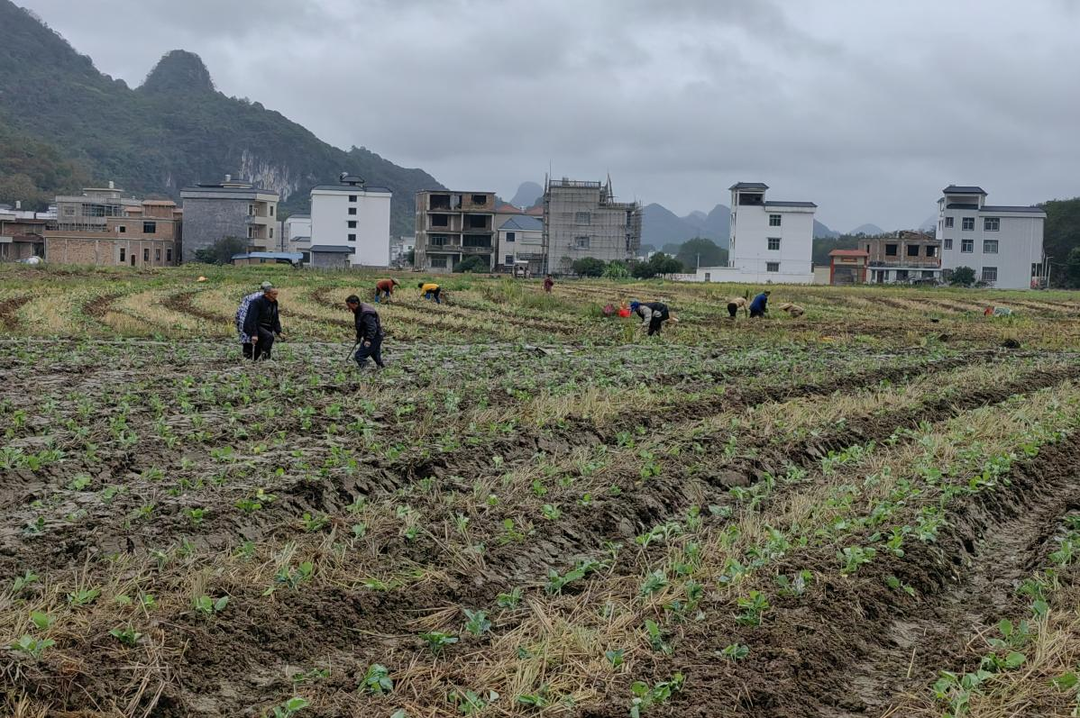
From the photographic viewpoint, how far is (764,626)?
5.75 metres

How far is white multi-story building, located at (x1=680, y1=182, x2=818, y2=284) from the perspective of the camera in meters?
71.8

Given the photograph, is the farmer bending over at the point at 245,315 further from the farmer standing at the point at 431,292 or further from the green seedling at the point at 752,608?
the farmer standing at the point at 431,292

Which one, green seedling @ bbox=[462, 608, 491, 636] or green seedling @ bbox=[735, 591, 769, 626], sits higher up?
green seedling @ bbox=[735, 591, 769, 626]

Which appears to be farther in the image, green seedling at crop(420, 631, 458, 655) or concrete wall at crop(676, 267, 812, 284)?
concrete wall at crop(676, 267, 812, 284)

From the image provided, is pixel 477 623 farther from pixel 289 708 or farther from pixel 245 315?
pixel 245 315

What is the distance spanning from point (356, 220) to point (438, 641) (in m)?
77.1

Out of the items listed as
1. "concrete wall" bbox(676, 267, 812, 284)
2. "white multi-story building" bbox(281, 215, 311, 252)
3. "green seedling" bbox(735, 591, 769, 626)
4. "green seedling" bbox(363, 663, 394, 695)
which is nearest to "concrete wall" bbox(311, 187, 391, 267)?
"white multi-story building" bbox(281, 215, 311, 252)

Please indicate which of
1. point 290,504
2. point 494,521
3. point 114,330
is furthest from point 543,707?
point 114,330

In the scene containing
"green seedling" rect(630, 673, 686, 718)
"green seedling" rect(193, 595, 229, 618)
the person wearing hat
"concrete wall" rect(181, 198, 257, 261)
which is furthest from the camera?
"concrete wall" rect(181, 198, 257, 261)

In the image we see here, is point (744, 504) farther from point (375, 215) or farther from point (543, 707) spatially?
point (375, 215)

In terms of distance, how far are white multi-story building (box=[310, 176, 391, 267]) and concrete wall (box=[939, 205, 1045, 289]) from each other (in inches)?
1548

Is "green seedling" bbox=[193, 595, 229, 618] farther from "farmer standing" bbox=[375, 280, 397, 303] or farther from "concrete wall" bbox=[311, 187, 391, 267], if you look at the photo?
"concrete wall" bbox=[311, 187, 391, 267]

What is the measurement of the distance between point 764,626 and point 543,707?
4.78 feet

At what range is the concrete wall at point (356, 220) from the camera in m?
80.5
